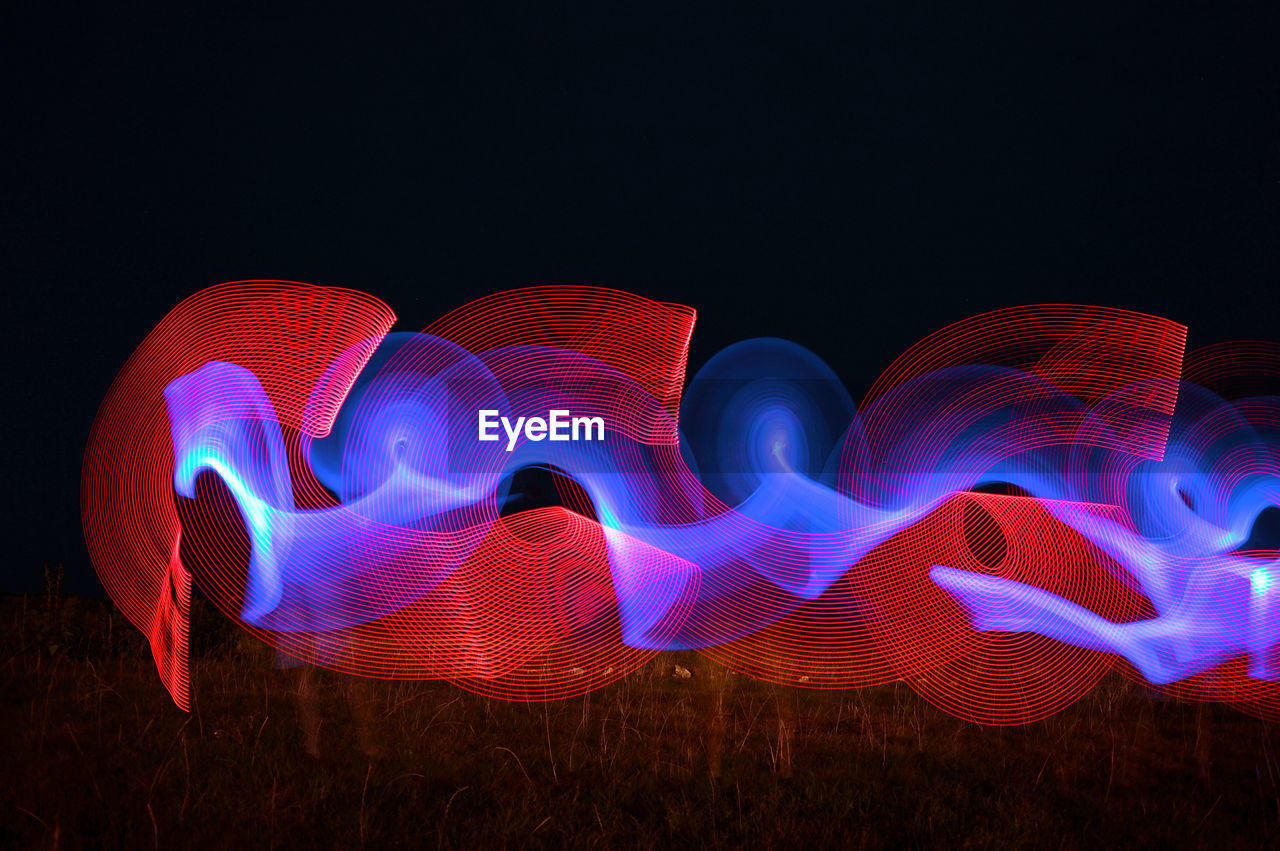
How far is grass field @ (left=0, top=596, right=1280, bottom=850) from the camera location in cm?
450

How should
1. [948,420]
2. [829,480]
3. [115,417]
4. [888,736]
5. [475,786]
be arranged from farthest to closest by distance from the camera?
1. [829,480]
2. [948,420]
3. [888,736]
4. [115,417]
5. [475,786]

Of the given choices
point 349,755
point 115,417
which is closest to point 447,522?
point 349,755

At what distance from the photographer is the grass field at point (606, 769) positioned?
177 inches

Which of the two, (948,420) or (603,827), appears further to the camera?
(948,420)

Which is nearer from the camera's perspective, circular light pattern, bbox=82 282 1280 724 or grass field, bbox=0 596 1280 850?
grass field, bbox=0 596 1280 850

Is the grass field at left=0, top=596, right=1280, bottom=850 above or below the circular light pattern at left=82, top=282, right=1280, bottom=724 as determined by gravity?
below

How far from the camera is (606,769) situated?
5.30 metres

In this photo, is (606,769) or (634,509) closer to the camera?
(606,769)

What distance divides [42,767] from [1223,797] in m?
7.16

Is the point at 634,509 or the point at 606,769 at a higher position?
the point at 634,509

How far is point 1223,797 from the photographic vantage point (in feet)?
17.1

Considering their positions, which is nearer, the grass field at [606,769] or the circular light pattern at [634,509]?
the grass field at [606,769]

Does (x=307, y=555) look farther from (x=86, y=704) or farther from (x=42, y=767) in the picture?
(x=86, y=704)

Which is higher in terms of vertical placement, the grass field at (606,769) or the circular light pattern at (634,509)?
the circular light pattern at (634,509)
